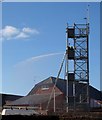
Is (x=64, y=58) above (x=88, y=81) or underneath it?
above

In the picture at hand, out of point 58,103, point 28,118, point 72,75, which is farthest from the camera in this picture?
point 58,103

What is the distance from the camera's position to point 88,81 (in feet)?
150

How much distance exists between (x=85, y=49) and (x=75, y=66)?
9.17ft

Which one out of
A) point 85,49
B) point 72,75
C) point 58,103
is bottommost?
point 58,103

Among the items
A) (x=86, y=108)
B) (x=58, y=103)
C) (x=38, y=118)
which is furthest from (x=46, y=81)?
(x=38, y=118)

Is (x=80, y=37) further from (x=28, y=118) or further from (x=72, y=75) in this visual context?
(x=28, y=118)

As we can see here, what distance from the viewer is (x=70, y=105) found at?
149ft

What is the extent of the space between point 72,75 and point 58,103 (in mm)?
20859

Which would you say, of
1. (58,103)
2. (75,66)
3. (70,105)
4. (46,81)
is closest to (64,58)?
(75,66)

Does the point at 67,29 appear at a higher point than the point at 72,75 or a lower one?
higher

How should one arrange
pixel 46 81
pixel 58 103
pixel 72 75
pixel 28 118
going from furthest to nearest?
pixel 46 81 < pixel 58 103 < pixel 72 75 < pixel 28 118

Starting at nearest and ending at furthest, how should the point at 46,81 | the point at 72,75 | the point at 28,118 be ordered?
the point at 28,118, the point at 72,75, the point at 46,81

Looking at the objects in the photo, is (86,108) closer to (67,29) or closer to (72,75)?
(72,75)

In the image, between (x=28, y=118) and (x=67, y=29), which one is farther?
(x=67, y=29)
